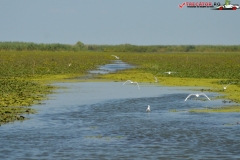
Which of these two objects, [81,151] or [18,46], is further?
[18,46]

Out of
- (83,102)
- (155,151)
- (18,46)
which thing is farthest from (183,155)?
(18,46)

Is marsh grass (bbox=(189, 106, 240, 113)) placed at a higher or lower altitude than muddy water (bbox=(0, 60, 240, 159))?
higher

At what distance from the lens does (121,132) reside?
1889cm

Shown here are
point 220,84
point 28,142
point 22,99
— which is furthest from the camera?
point 220,84

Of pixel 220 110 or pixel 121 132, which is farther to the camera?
pixel 220 110

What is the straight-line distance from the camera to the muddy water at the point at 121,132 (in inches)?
609

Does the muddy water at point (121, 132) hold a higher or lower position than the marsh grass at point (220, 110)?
lower

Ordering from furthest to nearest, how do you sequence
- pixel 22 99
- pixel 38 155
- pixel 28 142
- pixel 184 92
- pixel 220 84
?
pixel 220 84 → pixel 184 92 → pixel 22 99 → pixel 28 142 → pixel 38 155

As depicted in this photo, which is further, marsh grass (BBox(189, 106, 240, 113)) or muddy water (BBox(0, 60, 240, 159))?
marsh grass (BBox(189, 106, 240, 113))

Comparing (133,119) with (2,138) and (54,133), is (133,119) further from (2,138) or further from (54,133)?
(2,138)

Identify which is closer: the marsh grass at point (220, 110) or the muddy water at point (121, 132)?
the muddy water at point (121, 132)

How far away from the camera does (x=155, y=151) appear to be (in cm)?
1566

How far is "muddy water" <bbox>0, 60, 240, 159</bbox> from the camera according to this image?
50.8 ft

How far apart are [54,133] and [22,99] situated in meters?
10.1
